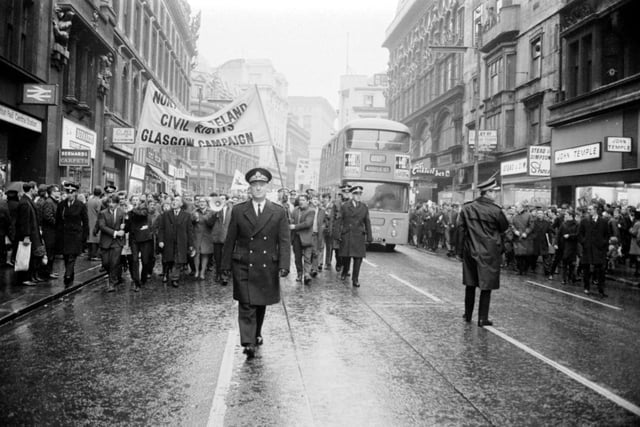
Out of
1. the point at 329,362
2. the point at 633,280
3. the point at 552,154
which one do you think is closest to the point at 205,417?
the point at 329,362

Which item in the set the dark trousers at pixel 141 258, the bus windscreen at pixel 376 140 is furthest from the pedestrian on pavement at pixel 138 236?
the bus windscreen at pixel 376 140

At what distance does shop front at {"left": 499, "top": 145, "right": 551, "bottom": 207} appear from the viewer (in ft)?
83.2

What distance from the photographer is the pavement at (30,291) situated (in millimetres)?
8576

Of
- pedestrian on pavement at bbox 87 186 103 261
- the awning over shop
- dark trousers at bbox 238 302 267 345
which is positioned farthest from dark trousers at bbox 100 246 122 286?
the awning over shop

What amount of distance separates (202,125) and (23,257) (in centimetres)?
604

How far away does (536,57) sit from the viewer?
2906 centimetres

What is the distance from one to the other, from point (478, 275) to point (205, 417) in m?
4.87

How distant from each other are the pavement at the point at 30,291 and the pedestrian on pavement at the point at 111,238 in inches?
27.7

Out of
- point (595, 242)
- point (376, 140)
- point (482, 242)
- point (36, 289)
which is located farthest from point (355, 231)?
point (376, 140)

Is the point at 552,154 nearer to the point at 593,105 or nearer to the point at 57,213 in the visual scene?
the point at 593,105

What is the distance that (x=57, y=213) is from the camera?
1147cm

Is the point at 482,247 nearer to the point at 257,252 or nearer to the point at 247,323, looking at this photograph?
the point at 257,252

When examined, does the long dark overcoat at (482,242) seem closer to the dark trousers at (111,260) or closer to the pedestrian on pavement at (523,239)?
the dark trousers at (111,260)

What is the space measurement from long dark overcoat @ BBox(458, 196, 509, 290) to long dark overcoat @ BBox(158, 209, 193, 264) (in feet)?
20.5
